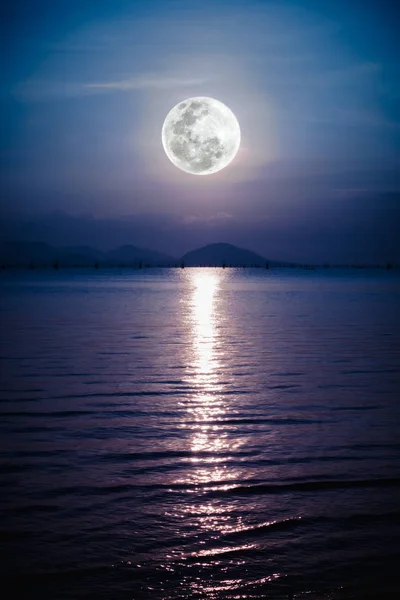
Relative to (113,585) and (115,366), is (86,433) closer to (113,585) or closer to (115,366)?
(113,585)

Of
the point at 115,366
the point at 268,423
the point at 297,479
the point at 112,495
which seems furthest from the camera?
the point at 115,366

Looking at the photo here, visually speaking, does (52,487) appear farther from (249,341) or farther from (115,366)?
(249,341)

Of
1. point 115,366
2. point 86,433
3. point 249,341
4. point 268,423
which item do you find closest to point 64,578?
point 86,433

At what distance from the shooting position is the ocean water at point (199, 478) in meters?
6.76

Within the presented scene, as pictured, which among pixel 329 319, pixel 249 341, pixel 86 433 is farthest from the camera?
pixel 329 319

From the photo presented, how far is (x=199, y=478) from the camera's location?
9.76 m

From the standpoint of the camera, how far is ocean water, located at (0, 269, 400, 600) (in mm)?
6758

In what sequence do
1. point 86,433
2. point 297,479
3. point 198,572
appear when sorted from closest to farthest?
point 198,572, point 297,479, point 86,433

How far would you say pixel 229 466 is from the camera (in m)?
10.4

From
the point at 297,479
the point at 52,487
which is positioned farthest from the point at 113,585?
the point at 297,479

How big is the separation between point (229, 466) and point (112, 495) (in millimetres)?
2105

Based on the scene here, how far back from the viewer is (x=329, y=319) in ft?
132

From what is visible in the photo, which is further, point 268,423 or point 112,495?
point 268,423

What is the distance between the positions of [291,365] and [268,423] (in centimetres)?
834
